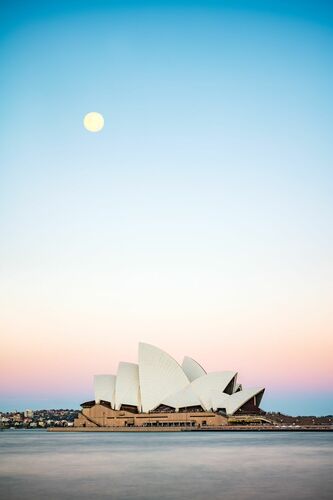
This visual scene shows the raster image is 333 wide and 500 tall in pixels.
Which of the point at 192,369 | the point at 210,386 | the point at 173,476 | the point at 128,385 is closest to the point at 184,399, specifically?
the point at 210,386

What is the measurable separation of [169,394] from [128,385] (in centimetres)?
489

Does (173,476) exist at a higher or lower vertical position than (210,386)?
lower

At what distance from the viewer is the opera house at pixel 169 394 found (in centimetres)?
6694

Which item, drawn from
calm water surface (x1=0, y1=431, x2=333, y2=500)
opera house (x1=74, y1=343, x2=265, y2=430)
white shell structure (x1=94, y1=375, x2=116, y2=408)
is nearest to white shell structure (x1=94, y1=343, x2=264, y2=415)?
opera house (x1=74, y1=343, x2=265, y2=430)

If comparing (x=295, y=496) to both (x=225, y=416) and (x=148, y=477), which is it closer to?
(x=148, y=477)

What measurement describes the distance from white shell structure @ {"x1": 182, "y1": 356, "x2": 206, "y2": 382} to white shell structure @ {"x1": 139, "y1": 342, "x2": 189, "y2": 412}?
7.13ft

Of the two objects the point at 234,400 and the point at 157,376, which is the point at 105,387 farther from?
the point at 234,400

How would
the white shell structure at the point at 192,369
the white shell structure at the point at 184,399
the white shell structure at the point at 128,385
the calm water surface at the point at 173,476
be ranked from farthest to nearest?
the white shell structure at the point at 192,369
the white shell structure at the point at 128,385
the white shell structure at the point at 184,399
the calm water surface at the point at 173,476

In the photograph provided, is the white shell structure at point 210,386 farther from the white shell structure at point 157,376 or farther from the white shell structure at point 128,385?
the white shell structure at point 128,385

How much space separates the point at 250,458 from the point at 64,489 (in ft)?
45.0

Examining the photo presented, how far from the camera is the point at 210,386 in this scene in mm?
67375

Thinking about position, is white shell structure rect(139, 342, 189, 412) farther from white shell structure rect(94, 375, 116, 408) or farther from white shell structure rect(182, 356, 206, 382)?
white shell structure rect(94, 375, 116, 408)

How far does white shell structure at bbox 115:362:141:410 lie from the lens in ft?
226

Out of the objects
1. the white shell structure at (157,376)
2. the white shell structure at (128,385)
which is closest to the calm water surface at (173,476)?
the white shell structure at (157,376)
